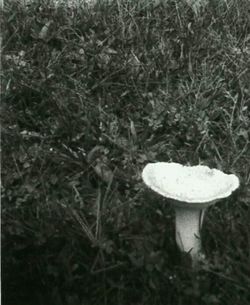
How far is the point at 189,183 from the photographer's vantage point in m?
2.36

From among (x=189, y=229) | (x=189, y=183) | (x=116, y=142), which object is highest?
(x=189, y=183)

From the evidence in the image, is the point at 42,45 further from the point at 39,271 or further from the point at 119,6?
the point at 39,271

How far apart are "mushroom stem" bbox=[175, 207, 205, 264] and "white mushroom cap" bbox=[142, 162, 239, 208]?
6 cm

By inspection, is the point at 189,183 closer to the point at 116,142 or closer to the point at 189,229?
the point at 189,229

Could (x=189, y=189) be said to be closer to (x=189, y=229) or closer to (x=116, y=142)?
(x=189, y=229)

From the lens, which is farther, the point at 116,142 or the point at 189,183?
the point at 116,142

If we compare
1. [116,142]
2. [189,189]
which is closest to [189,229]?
[189,189]

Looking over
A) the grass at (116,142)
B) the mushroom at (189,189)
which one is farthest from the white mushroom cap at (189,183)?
the grass at (116,142)

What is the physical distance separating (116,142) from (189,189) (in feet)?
2.99

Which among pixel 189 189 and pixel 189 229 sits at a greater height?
pixel 189 189

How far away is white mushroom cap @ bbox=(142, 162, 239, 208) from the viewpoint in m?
2.19

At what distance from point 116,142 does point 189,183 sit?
2.80 ft

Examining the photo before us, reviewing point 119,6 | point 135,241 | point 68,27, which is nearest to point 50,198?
point 135,241

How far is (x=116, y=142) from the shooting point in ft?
10.3
